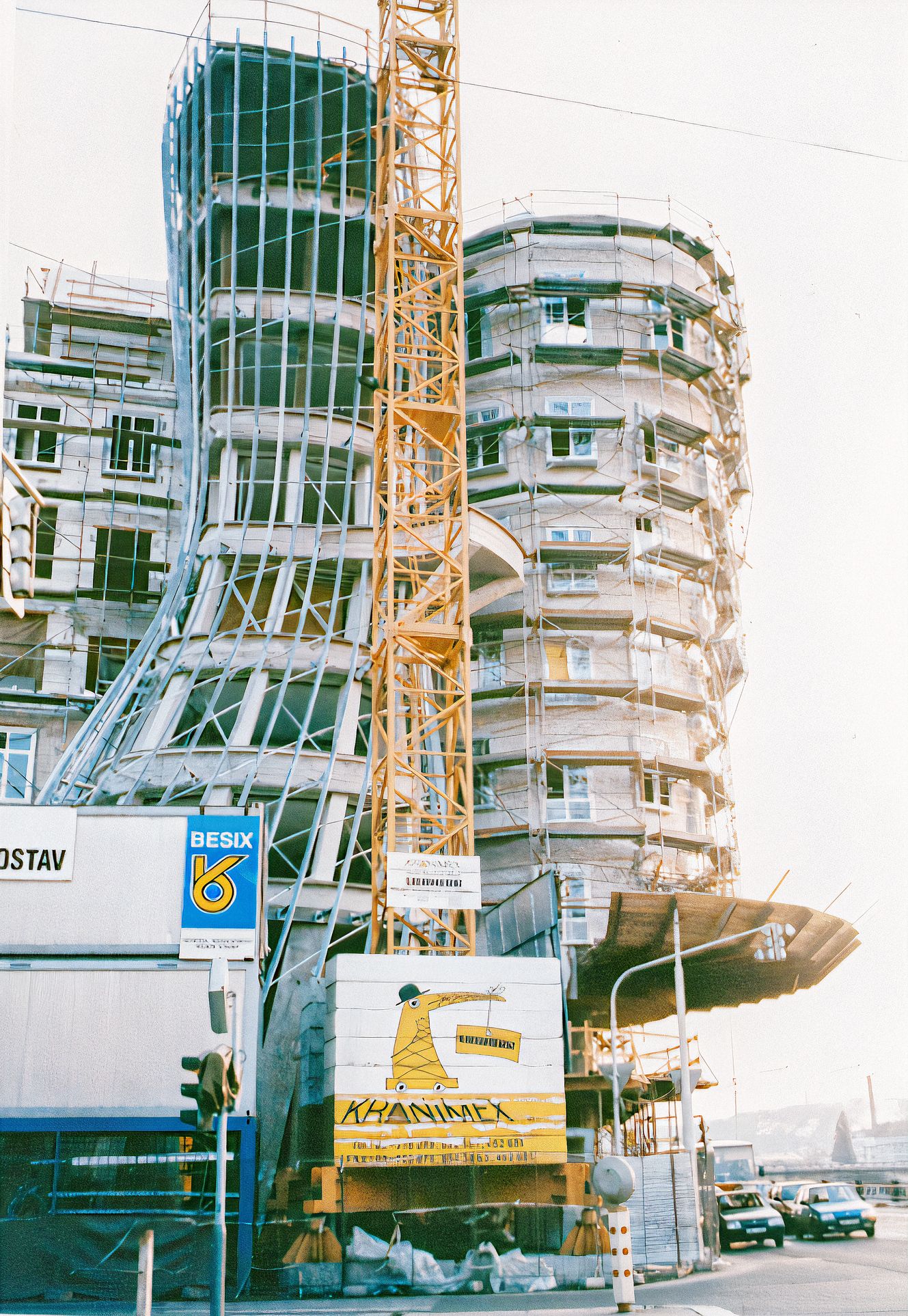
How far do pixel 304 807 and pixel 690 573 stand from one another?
65.6 feet

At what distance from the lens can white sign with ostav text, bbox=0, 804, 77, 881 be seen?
72.1 ft

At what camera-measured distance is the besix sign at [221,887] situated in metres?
21.8

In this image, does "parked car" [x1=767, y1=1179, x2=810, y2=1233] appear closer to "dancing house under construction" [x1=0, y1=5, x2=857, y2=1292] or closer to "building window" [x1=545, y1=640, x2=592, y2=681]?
"dancing house under construction" [x1=0, y1=5, x2=857, y2=1292]

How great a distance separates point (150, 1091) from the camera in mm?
20781

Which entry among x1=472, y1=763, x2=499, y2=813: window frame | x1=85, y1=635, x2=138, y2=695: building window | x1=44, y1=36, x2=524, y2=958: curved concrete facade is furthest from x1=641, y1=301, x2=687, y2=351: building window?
x1=85, y1=635, x2=138, y2=695: building window

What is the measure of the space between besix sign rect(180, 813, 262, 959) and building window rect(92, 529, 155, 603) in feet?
79.2

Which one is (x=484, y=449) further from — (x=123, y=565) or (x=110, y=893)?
(x=110, y=893)

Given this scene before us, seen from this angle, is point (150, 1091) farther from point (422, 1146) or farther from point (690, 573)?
point (690, 573)

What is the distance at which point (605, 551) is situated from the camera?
48.0 meters

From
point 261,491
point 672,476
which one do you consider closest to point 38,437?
point 261,491

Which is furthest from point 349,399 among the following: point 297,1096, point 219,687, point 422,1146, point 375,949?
point 422,1146

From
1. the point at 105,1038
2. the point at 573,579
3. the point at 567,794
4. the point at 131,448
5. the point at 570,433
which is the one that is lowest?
the point at 105,1038

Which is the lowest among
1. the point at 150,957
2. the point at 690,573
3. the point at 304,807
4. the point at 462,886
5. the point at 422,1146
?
the point at 422,1146

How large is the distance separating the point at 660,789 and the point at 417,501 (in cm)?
1670
